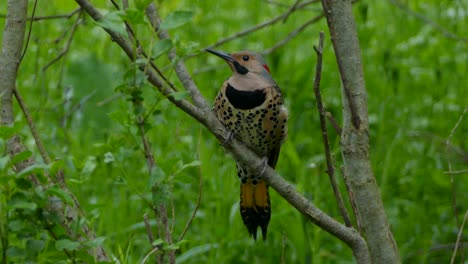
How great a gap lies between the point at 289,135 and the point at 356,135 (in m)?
2.67

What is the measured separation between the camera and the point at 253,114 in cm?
393

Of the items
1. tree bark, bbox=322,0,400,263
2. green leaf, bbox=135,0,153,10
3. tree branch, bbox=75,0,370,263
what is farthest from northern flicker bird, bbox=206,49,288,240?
green leaf, bbox=135,0,153,10

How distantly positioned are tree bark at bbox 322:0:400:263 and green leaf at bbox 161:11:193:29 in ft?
2.17

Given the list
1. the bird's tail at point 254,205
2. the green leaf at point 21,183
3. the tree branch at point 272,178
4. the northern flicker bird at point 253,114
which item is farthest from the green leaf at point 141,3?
the bird's tail at point 254,205

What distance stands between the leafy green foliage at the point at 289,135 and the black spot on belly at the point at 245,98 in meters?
0.28

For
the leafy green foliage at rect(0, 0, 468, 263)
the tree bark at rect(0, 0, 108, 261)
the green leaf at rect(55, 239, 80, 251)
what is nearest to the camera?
the green leaf at rect(55, 239, 80, 251)

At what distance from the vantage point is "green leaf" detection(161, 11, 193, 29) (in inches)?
86.4

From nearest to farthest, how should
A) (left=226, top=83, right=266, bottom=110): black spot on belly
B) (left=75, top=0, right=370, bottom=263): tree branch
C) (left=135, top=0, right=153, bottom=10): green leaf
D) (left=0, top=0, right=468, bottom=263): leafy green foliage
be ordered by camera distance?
(left=135, top=0, right=153, bottom=10): green leaf
(left=75, top=0, right=370, bottom=263): tree branch
(left=226, top=83, right=266, bottom=110): black spot on belly
(left=0, top=0, right=468, bottom=263): leafy green foliage

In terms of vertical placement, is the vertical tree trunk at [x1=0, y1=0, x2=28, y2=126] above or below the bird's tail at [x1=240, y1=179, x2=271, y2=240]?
above

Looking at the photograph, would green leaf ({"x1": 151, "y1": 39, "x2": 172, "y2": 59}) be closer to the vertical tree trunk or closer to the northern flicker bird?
the vertical tree trunk

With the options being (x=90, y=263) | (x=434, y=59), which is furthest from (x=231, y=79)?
(x=434, y=59)

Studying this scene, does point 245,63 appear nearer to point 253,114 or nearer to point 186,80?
point 253,114

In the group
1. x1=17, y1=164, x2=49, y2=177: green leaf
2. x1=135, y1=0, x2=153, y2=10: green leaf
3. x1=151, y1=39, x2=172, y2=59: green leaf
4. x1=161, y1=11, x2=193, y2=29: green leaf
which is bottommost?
x1=17, y1=164, x2=49, y2=177: green leaf

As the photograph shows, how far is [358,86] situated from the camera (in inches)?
107
